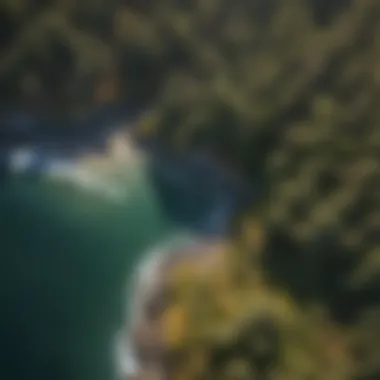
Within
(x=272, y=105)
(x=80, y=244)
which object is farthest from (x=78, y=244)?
(x=272, y=105)

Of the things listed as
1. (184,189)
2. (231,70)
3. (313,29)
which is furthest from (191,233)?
(313,29)

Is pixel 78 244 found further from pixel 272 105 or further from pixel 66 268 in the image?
pixel 272 105

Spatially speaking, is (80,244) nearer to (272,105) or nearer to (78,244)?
(78,244)

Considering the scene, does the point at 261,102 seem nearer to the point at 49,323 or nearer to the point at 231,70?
the point at 231,70

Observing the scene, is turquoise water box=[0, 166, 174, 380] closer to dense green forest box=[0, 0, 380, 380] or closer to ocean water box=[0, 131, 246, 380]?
ocean water box=[0, 131, 246, 380]

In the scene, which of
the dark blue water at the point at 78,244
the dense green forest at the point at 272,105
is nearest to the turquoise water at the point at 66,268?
the dark blue water at the point at 78,244

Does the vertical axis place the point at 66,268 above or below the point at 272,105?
below
